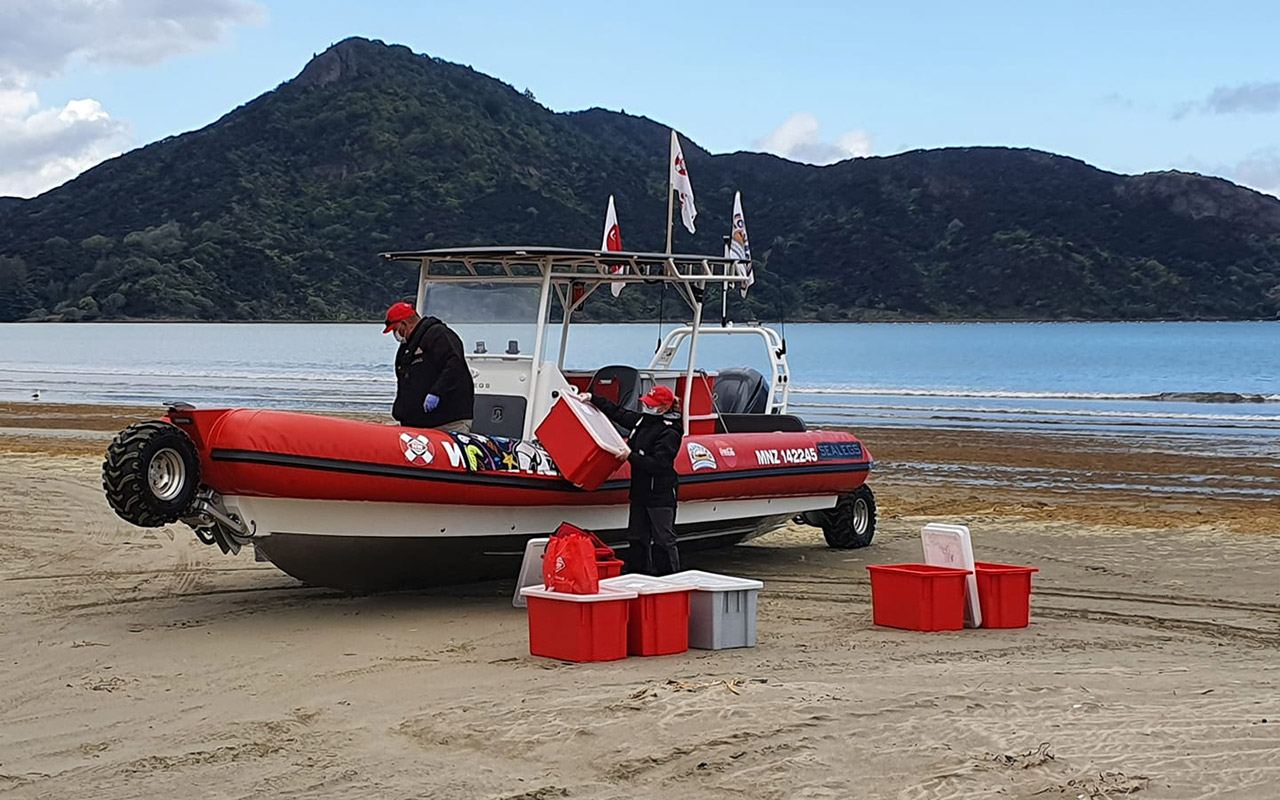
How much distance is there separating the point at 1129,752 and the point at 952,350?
84.5 meters

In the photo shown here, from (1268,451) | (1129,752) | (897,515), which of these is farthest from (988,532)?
(1268,451)

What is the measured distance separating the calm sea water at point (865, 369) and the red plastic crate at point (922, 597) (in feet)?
10.7

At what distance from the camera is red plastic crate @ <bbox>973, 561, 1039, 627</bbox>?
30.6ft

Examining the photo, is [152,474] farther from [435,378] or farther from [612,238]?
[612,238]

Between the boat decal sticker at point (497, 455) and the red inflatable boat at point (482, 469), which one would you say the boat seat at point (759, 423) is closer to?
the red inflatable boat at point (482, 469)

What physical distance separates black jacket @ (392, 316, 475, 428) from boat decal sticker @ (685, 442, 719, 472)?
1.82 metres

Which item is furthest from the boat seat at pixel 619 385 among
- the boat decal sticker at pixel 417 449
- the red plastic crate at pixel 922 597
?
the red plastic crate at pixel 922 597

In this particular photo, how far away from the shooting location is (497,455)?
9844 millimetres

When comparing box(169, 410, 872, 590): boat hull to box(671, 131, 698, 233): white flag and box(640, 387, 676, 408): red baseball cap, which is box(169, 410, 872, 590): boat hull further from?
box(671, 131, 698, 233): white flag

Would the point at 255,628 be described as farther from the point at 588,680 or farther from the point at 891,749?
the point at 891,749

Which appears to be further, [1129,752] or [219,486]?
[219,486]

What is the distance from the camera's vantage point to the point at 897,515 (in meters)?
16.1

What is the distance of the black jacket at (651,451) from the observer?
10234 mm

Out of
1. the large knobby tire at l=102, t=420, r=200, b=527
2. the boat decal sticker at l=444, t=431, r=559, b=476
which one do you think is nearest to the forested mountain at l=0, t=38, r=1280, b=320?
the boat decal sticker at l=444, t=431, r=559, b=476
